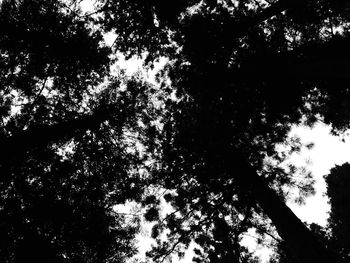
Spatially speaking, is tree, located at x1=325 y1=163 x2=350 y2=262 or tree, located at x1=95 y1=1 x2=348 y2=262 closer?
tree, located at x1=95 y1=1 x2=348 y2=262

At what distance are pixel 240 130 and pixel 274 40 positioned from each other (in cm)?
244

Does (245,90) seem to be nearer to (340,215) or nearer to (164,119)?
(164,119)

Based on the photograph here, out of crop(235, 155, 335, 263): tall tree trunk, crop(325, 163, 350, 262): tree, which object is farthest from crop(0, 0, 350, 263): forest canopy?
crop(325, 163, 350, 262): tree

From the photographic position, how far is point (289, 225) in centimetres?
617

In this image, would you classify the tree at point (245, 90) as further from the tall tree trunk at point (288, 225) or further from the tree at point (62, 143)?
the tree at point (62, 143)

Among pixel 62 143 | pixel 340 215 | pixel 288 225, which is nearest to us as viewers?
pixel 288 225

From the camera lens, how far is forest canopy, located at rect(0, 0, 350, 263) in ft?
20.0

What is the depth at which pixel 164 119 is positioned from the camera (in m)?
9.45

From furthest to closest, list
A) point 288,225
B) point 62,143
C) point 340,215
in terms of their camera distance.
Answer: point 340,215 → point 62,143 → point 288,225

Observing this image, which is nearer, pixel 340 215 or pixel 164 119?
pixel 164 119

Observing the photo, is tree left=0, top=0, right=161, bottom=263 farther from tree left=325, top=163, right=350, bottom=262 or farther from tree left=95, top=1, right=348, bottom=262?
tree left=325, top=163, right=350, bottom=262

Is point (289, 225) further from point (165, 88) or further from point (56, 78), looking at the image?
point (56, 78)

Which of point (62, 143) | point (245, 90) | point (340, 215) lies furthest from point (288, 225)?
point (340, 215)

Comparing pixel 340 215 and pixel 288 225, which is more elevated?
pixel 340 215
